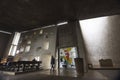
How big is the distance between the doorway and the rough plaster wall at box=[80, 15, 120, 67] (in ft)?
5.23

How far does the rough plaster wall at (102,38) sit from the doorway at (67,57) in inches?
62.8

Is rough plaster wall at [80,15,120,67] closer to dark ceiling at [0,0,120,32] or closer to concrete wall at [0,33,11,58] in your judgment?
dark ceiling at [0,0,120,32]

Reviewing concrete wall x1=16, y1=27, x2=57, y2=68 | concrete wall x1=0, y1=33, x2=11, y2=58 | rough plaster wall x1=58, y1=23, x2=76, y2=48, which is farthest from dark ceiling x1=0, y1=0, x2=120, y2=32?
concrete wall x1=0, y1=33, x2=11, y2=58

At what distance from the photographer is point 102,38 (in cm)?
804

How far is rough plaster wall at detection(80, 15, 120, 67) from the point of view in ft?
24.5

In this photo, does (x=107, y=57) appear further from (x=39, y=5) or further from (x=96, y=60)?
(x=39, y=5)

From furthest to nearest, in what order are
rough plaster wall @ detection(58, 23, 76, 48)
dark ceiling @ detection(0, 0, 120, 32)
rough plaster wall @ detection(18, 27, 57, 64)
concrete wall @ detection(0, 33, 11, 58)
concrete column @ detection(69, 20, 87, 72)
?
concrete wall @ detection(0, 33, 11, 58) → rough plaster wall @ detection(18, 27, 57, 64) → rough plaster wall @ detection(58, 23, 76, 48) → concrete column @ detection(69, 20, 87, 72) → dark ceiling @ detection(0, 0, 120, 32)

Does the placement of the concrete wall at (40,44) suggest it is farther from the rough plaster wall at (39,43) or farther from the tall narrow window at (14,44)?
the tall narrow window at (14,44)

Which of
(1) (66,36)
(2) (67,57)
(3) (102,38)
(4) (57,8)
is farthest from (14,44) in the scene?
(3) (102,38)

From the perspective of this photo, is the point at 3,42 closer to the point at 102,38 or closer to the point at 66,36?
the point at 66,36

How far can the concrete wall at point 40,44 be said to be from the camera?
9.39 m

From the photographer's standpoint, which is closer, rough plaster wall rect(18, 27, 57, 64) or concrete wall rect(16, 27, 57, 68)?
concrete wall rect(16, 27, 57, 68)

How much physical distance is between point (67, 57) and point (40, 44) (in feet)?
13.7

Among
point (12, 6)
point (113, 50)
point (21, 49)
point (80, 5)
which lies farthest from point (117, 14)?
point (21, 49)
